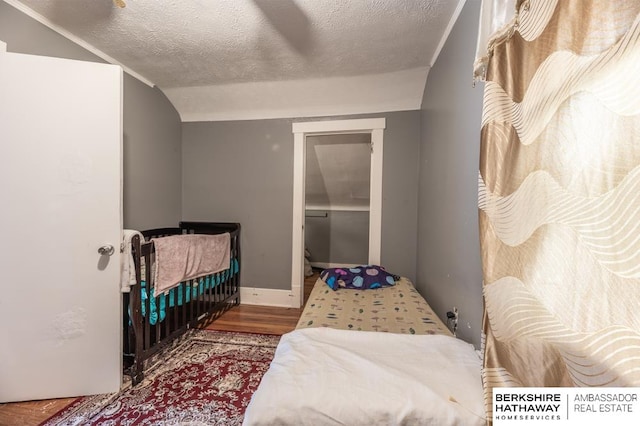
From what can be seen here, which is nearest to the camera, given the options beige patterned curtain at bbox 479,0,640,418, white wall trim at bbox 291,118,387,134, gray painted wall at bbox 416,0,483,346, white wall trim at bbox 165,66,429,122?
beige patterned curtain at bbox 479,0,640,418

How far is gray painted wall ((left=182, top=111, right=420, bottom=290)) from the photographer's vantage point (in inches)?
103

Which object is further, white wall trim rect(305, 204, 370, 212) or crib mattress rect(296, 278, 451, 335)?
white wall trim rect(305, 204, 370, 212)

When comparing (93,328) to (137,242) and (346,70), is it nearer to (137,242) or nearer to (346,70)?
(137,242)

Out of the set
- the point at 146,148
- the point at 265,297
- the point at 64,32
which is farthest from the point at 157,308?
the point at 64,32

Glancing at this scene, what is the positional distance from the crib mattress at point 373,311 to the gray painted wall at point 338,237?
7.74ft

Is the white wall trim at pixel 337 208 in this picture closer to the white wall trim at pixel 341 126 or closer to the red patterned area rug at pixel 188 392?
the white wall trim at pixel 341 126

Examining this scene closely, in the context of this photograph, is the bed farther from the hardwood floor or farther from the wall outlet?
→ the hardwood floor

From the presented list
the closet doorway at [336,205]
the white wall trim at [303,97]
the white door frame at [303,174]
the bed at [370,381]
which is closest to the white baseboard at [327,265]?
the closet doorway at [336,205]

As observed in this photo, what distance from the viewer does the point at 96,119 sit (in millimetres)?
1385

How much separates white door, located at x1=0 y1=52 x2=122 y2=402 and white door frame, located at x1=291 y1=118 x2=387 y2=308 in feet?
5.29

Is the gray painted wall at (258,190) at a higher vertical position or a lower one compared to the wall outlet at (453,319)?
higher

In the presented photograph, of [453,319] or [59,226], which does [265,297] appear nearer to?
[59,226]

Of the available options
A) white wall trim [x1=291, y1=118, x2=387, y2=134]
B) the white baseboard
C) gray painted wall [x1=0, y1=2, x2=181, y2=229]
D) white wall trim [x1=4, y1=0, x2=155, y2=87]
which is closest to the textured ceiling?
white wall trim [x1=4, y1=0, x2=155, y2=87]

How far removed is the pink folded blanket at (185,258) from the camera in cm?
174
